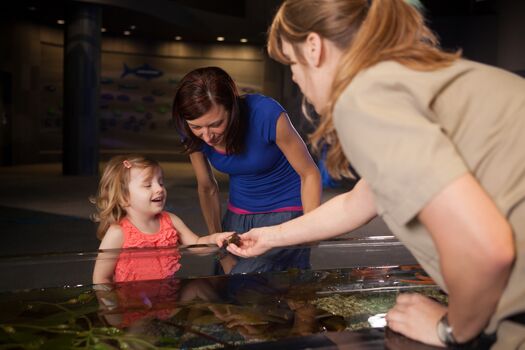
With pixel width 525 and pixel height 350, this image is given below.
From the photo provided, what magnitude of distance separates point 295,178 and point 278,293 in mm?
1288

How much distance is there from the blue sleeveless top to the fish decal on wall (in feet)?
52.2

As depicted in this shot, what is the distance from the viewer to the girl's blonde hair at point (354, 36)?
0.96m

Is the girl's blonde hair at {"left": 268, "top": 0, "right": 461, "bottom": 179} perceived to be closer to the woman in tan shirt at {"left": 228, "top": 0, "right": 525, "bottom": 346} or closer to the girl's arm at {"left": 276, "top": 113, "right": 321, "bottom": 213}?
the woman in tan shirt at {"left": 228, "top": 0, "right": 525, "bottom": 346}

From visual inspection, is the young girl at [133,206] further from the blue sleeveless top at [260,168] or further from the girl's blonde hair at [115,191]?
the blue sleeveless top at [260,168]

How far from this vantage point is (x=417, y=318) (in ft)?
3.54

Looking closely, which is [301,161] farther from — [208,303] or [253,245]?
[208,303]

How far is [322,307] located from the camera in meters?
1.37

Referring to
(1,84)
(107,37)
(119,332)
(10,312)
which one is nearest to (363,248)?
(119,332)

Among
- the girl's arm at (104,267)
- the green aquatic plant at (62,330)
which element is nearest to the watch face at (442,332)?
the green aquatic plant at (62,330)

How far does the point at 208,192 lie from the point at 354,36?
6.18 feet

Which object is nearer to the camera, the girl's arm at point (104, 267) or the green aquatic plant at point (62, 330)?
the green aquatic plant at point (62, 330)

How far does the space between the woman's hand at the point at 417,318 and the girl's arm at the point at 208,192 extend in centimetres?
175

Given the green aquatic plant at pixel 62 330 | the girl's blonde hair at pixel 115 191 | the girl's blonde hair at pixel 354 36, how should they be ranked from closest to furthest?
the girl's blonde hair at pixel 354 36, the green aquatic plant at pixel 62 330, the girl's blonde hair at pixel 115 191

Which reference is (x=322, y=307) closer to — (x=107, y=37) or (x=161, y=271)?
(x=161, y=271)
